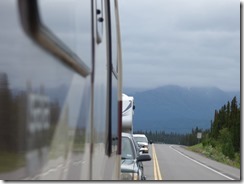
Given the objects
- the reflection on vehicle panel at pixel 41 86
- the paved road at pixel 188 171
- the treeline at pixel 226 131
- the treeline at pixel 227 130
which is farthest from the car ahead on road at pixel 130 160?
the treeline at pixel 227 130

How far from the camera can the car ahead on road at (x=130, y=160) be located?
9359 millimetres

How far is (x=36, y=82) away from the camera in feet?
5.42

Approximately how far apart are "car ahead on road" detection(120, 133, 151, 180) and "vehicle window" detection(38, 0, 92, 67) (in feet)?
21.5

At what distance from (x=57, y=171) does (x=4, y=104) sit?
43 cm

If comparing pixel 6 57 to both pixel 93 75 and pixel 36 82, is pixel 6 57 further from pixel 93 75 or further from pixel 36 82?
pixel 93 75

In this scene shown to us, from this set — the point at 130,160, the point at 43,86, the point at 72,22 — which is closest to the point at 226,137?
the point at 130,160

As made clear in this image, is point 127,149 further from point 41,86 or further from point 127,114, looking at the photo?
point 127,114

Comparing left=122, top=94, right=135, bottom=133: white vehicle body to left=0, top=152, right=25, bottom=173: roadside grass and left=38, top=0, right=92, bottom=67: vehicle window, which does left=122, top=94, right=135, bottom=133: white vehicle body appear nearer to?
left=38, top=0, right=92, bottom=67: vehicle window

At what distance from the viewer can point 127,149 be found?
1080 cm

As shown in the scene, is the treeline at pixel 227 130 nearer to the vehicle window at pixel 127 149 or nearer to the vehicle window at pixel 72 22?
the vehicle window at pixel 127 149

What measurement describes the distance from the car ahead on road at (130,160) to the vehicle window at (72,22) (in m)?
6.56

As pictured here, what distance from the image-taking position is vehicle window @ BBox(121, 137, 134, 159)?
34.6 ft

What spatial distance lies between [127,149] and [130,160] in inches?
19.4

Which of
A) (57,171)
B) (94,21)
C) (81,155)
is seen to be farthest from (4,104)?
(94,21)
